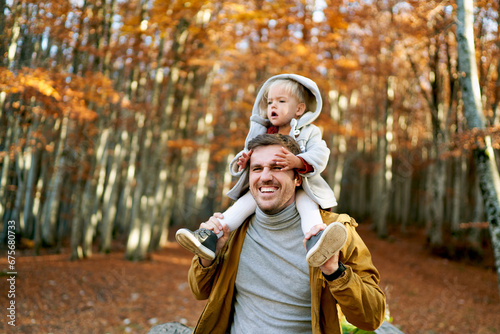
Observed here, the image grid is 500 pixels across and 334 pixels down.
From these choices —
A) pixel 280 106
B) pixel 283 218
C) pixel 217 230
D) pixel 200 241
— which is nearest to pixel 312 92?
pixel 280 106

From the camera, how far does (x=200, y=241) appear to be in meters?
1.95

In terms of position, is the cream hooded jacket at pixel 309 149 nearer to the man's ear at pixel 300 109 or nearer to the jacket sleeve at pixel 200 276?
the man's ear at pixel 300 109

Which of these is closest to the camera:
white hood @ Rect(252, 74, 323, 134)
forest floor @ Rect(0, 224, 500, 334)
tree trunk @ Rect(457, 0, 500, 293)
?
white hood @ Rect(252, 74, 323, 134)

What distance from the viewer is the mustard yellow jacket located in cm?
172

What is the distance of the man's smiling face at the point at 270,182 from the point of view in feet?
6.57

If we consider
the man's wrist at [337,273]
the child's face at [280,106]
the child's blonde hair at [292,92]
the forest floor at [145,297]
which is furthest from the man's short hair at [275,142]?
the forest floor at [145,297]

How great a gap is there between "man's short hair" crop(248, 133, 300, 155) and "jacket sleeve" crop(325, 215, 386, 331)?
56cm

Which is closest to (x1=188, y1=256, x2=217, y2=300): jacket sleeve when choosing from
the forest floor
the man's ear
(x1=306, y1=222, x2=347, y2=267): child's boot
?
(x1=306, y1=222, x2=347, y2=267): child's boot

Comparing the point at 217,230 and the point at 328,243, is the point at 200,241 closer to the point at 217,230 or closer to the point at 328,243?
the point at 217,230

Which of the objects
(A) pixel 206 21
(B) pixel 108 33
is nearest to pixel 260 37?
(A) pixel 206 21

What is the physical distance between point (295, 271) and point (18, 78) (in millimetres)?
5504

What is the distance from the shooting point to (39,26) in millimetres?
7617

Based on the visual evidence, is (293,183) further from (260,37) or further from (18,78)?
(260,37)

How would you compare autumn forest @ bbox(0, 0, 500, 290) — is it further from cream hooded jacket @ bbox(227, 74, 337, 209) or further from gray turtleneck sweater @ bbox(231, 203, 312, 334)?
gray turtleneck sweater @ bbox(231, 203, 312, 334)
